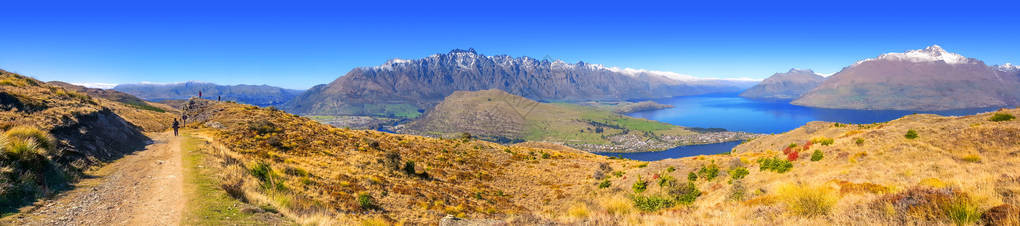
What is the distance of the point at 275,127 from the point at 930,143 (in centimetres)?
4720

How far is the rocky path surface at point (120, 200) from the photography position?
28.5 feet

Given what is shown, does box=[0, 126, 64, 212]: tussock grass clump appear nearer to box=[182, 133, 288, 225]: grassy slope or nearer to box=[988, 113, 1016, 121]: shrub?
box=[182, 133, 288, 225]: grassy slope

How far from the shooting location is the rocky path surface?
28.5ft

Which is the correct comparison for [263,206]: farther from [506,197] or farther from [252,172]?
[506,197]

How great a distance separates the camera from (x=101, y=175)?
13.3 meters

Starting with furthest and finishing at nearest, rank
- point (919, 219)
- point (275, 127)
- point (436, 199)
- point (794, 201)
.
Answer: point (275, 127) < point (436, 199) < point (794, 201) < point (919, 219)

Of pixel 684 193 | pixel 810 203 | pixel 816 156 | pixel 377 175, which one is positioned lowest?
pixel 684 193

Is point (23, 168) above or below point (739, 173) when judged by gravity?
above

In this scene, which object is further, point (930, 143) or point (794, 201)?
point (930, 143)

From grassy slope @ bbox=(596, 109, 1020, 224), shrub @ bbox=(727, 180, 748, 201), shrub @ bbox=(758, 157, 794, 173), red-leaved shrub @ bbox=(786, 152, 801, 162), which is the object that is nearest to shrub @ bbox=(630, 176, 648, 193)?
grassy slope @ bbox=(596, 109, 1020, 224)

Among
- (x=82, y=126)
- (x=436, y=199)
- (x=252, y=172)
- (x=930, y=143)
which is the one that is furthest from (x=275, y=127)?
(x=930, y=143)

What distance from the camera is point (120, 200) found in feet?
34.5

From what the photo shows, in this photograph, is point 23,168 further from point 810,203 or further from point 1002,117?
point 1002,117

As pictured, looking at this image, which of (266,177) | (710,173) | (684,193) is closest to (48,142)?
(266,177)
